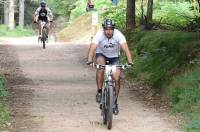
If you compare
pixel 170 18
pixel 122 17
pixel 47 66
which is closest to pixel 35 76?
pixel 47 66

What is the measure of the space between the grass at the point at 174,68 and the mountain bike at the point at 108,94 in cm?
141

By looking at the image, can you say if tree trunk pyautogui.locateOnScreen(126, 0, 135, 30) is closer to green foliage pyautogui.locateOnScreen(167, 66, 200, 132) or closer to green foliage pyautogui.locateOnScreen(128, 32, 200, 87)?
green foliage pyautogui.locateOnScreen(128, 32, 200, 87)

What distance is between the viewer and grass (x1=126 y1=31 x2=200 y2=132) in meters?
11.5

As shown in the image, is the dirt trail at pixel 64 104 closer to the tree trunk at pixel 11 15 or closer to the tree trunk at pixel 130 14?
the tree trunk at pixel 130 14

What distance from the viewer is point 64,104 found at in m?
12.4

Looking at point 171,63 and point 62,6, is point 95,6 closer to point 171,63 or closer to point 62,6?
point 62,6

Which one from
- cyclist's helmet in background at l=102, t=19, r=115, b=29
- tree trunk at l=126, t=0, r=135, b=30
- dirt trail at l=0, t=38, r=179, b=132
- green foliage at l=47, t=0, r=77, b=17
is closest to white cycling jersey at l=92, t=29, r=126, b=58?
cyclist's helmet in background at l=102, t=19, r=115, b=29

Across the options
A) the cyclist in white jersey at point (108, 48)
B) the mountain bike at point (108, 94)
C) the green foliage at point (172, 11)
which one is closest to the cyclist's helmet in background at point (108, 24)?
the cyclist in white jersey at point (108, 48)

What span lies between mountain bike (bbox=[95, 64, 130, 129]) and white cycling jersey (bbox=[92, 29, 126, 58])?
335mm

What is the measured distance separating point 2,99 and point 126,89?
3.57 metres

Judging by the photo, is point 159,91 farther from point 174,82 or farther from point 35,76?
point 35,76

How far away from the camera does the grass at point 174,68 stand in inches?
451

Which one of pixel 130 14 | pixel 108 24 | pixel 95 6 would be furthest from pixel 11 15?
pixel 108 24

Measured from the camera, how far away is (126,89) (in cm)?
1479
